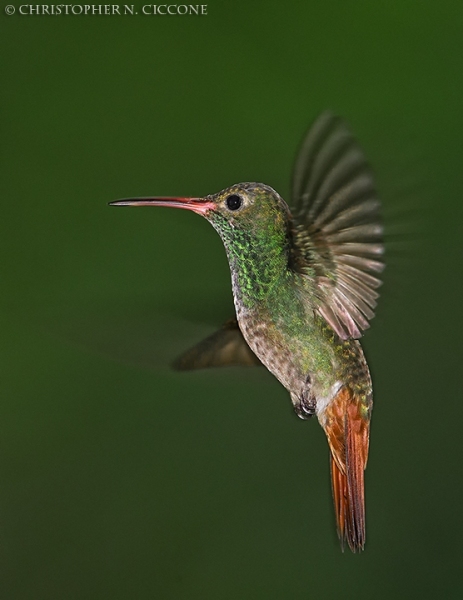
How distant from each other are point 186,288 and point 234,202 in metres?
1.38

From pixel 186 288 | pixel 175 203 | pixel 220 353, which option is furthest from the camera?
pixel 186 288

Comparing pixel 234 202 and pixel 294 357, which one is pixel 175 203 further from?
pixel 294 357

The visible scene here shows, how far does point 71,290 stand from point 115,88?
0.72 m

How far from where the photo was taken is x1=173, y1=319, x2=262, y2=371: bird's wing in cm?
127

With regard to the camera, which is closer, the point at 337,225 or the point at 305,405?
the point at 337,225

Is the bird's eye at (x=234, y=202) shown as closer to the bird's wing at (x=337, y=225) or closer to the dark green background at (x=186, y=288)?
the bird's wing at (x=337, y=225)

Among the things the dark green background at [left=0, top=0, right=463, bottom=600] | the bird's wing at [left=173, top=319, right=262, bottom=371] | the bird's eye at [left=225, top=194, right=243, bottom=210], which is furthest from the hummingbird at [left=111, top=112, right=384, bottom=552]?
the dark green background at [left=0, top=0, right=463, bottom=600]

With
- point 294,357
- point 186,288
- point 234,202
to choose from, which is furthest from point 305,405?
point 186,288

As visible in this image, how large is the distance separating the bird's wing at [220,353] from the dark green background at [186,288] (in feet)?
3.60

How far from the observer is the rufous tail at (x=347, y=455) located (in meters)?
1.15

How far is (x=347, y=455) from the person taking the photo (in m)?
1.17

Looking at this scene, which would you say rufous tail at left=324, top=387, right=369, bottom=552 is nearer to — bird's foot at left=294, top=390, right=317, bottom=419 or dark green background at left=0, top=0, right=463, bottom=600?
bird's foot at left=294, top=390, right=317, bottom=419

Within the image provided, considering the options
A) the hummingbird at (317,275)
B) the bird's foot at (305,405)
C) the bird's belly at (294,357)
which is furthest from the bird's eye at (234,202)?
the bird's foot at (305,405)

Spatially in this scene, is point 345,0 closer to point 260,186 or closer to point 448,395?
point 448,395
